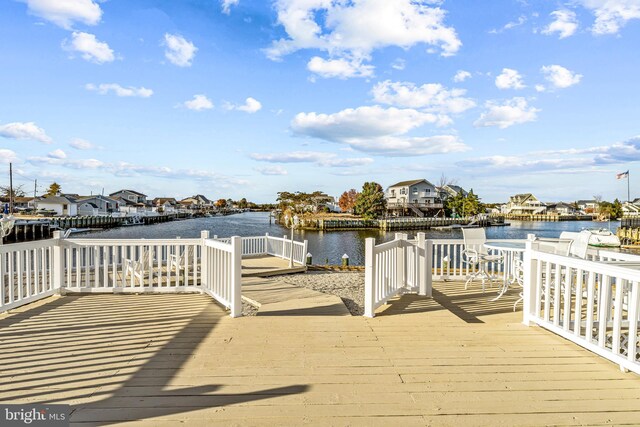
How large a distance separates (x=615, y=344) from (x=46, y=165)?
37.5 m

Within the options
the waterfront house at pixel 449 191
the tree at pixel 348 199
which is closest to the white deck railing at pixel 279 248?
the waterfront house at pixel 449 191

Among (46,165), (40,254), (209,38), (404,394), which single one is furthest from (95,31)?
→ (46,165)

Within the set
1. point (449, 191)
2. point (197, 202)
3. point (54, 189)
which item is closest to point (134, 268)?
point (449, 191)

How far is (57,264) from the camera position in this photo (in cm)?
543

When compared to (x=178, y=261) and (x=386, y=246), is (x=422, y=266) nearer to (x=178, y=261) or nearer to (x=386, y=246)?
(x=386, y=246)

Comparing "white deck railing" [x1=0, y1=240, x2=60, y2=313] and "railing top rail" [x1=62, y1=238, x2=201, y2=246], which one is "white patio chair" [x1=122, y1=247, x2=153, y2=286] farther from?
"white deck railing" [x1=0, y1=240, x2=60, y2=313]

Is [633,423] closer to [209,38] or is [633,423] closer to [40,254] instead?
[40,254]

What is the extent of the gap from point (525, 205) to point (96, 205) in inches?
3939

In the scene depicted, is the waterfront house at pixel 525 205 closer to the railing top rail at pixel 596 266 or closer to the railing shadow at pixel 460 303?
the railing shadow at pixel 460 303

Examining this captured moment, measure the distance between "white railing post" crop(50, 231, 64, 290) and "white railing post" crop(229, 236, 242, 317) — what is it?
10.5ft

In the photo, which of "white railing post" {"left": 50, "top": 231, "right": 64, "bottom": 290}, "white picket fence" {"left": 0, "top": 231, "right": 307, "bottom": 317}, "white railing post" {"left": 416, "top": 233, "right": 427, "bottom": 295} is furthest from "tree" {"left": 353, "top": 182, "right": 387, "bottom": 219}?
"white railing post" {"left": 50, "top": 231, "right": 64, "bottom": 290}

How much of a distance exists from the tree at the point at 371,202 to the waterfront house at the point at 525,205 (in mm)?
49943

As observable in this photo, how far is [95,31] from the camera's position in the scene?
1012cm

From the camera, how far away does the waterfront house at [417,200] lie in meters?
62.2
